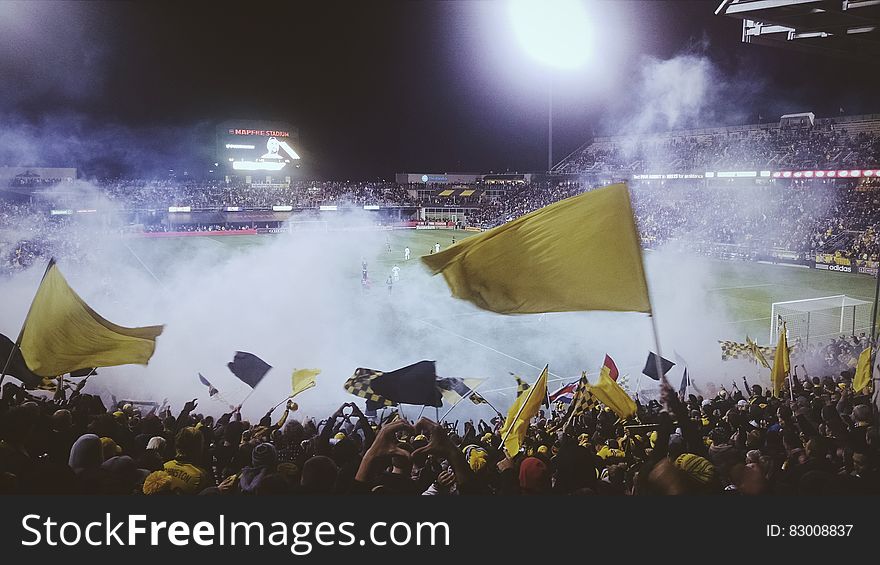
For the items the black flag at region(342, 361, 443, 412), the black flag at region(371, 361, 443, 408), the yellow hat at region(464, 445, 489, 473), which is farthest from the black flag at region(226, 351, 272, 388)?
the yellow hat at region(464, 445, 489, 473)

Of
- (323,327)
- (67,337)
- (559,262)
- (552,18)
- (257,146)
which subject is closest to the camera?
(559,262)

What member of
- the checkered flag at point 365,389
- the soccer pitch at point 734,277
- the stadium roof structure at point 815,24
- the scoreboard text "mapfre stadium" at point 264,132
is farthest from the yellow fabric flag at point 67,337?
the scoreboard text "mapfre stadium" at point 264,132

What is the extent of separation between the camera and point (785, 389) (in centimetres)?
843

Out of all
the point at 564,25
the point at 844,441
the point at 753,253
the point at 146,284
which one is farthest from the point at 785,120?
the point at 844,441

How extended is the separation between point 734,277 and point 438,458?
25918 millimetres

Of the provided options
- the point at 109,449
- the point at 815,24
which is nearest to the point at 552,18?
the point at 815,24

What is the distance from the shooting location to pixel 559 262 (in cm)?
580

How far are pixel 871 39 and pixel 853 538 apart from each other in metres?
6.55

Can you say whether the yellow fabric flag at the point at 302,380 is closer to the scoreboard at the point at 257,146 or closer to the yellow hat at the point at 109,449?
the yellow hat at the point at 109,449

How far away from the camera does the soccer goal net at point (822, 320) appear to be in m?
16.2

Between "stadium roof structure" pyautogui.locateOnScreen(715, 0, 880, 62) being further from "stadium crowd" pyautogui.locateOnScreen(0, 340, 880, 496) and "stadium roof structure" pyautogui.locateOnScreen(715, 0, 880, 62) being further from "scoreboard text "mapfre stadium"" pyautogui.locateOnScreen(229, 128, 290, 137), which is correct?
"scoreboard text "mapfre stadium"" pyautogui.locateOnScreen(229, 128, 290, 137)

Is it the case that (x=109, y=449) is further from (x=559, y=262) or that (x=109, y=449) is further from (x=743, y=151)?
(x=743, y=151)

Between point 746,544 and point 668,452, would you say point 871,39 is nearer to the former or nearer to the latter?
point 668,452

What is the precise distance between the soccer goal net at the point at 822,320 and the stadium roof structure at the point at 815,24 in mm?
8862
